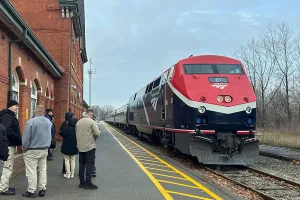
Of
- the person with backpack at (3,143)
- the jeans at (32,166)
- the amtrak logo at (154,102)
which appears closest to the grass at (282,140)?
the amtrak logo at (154,102)

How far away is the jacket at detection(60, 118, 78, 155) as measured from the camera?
8742 mm

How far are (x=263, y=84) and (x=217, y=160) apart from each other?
113 ft

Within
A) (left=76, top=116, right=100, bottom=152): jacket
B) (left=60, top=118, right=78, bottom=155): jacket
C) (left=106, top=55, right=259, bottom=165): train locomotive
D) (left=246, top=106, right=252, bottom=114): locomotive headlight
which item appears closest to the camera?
(left=76, top=116, right=100, bottom=152): jacket

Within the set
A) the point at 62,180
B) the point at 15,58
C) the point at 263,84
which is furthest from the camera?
the point at 263,84

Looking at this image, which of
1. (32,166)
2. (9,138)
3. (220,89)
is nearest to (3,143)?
(9,138)

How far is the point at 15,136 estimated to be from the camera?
673 cm

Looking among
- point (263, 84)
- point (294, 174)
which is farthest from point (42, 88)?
point (263, 84)

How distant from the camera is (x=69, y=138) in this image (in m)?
8.79

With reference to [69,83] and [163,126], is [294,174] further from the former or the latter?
[69,83]

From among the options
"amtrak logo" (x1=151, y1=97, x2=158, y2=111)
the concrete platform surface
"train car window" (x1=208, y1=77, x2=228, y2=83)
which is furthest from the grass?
the concrete platform surface

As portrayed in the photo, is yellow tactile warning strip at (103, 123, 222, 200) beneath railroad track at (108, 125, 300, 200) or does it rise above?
above

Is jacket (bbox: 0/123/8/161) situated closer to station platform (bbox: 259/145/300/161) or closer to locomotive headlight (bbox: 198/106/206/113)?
locomotive headlight (bbox: 198/106/206/113)

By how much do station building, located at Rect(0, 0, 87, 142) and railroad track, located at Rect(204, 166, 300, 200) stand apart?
775 centimetres

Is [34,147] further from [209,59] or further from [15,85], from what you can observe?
[209,59]
